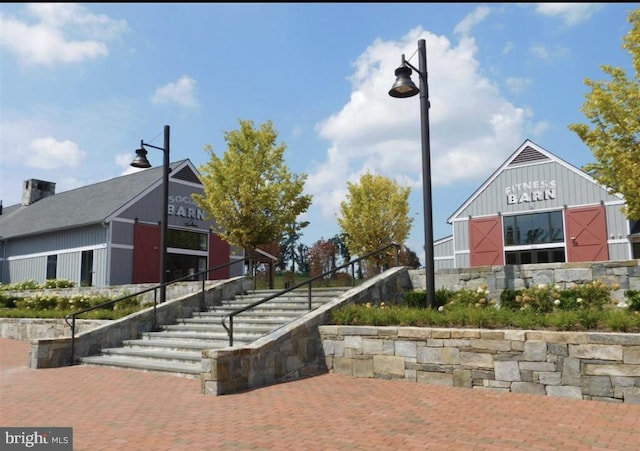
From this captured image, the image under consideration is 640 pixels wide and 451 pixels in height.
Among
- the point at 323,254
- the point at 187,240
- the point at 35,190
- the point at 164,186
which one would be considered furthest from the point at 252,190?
the point at 323,254

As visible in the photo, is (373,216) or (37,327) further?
(373,216)

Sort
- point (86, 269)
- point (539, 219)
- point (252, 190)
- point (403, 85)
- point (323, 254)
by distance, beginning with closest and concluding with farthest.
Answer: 1. point (403, 85)
2. point (252, 190)
3. point (86, 269)
4. point (539, 219)
5. point (323, 254)

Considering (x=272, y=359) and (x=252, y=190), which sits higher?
(x=252, y=190)

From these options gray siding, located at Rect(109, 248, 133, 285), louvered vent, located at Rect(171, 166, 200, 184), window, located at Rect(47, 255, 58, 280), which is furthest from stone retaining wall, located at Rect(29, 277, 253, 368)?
Answer: window, located at Rect(47, 255, 58, 280)

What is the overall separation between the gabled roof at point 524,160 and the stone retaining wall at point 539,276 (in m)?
19.1

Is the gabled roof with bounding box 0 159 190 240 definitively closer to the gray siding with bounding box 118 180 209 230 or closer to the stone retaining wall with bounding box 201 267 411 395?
the gray siding with bounding box 118 180 209 230

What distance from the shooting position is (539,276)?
1048 cm

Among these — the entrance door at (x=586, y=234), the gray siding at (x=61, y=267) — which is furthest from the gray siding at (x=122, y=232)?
the entrance door at (x=586, y=234)

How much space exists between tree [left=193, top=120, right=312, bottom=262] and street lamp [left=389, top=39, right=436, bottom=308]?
8.25m

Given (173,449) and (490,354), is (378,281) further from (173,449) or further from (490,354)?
(173,449)

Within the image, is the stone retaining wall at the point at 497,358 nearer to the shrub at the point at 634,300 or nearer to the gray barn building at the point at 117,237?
the shrub at the point at 634,300

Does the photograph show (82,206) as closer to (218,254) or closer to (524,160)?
(218,254)

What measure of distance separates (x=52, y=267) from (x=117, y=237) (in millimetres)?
5363

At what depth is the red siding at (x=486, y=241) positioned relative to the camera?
28.6m
